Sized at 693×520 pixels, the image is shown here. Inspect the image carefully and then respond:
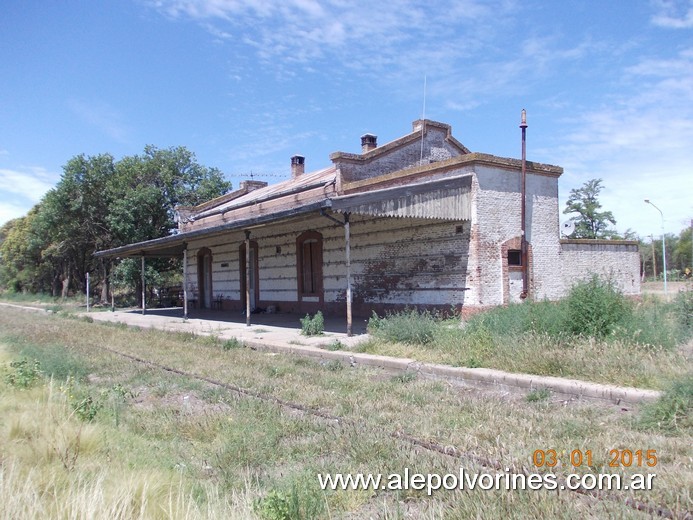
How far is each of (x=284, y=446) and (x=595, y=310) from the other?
18.0 feet

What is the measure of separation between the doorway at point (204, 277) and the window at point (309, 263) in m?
8.26

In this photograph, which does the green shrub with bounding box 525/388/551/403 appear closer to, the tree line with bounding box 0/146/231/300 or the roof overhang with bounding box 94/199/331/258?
the roof overhang with bounding box 94/199/331/258

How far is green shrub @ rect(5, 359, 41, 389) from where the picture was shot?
23.8 feet

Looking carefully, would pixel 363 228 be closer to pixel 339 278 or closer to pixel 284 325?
pixel 339 278

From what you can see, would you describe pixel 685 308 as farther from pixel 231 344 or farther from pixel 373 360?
pixel 231 344

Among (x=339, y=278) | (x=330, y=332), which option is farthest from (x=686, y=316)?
(x=339, y=278)

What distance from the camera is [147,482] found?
348cm

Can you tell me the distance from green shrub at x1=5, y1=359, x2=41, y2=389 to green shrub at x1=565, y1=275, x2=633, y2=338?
7.79 meters

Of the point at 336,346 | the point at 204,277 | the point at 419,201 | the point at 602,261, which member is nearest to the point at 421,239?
the point at 419,201

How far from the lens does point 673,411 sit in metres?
5.11

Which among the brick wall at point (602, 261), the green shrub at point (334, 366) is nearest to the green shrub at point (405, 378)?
the green shrub at point (334, 366)

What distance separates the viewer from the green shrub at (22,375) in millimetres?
7246
